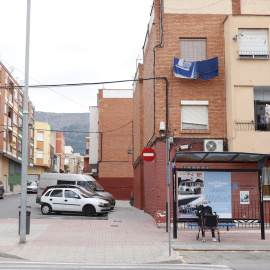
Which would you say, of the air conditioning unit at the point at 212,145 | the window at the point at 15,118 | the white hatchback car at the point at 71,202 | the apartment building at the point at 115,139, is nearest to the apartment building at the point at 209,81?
the air conditioning unit at the point at 212,145

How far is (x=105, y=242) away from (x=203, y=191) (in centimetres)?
414

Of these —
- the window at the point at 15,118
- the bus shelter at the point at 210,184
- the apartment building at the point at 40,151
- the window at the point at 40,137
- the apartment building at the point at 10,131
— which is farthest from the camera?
the window at the point at 40,137

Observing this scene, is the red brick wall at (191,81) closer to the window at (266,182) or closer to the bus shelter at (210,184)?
the window at (266,182)

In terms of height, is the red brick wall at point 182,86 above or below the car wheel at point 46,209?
above

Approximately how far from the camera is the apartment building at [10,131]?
49875 millimetres

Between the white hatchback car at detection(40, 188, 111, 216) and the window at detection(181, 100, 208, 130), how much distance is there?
270 inches

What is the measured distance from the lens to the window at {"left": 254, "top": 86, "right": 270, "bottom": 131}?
20141 millimetres

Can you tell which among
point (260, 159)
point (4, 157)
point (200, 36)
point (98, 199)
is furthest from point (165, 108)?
point (4, 157)

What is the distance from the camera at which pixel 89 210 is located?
2353 centimetres

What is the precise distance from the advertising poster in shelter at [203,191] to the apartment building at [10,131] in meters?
33.5

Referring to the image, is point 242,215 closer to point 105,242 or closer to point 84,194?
point 105,242

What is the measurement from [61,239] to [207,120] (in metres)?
8.60

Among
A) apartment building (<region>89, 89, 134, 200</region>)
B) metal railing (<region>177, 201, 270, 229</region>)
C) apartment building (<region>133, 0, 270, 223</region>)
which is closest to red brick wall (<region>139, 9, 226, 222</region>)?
apartment building (<region>133, 0, 270, 223</region>)

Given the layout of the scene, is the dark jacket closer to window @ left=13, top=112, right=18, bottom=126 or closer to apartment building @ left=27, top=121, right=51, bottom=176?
window @ left=13, top=112, right=18, bottom=126
